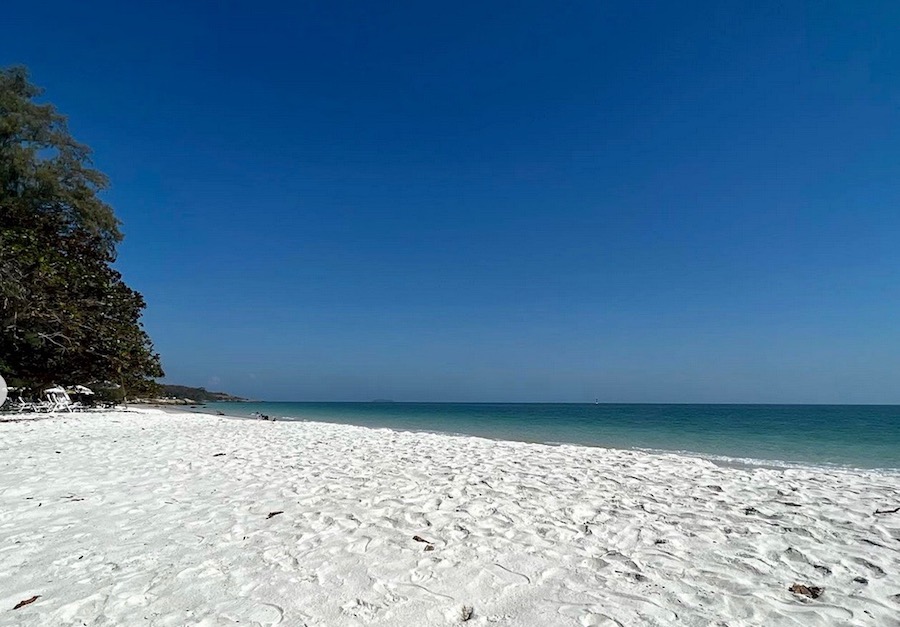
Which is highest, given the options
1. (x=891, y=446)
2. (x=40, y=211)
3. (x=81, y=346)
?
(x=40, y=211)

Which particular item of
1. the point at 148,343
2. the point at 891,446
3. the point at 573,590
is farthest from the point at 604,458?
the point at 148,343

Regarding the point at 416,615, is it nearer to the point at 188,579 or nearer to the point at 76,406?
the point at 188,579

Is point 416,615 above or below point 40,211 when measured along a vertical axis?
below

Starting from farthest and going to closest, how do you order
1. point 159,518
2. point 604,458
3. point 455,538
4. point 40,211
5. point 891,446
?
1. point 40,211
2. point 891,446
3. point 604,458
4. point 159,518
5. point 455,538

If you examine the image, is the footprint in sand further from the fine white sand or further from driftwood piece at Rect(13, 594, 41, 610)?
driftwood piece at Rect(13, 594, 41, 610)

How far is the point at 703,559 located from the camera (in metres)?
3.52

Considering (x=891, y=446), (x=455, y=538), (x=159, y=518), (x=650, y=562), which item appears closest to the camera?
(x=650, y=562)

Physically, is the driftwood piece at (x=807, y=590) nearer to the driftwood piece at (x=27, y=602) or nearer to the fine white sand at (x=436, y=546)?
the fine white sand at (x=436, y=546)

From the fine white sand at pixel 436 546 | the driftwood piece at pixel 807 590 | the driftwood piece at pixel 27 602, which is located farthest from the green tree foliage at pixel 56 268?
the driftwood piece at pixel 807 590

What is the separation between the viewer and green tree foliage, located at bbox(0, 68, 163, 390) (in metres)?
14.5

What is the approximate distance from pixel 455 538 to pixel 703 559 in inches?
73.0

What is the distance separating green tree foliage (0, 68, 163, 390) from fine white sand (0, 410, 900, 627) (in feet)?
33.7

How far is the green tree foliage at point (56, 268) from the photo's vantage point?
14.5 metres

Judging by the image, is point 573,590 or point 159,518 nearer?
point 573,590
